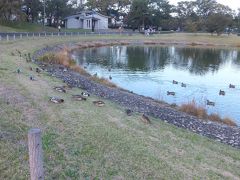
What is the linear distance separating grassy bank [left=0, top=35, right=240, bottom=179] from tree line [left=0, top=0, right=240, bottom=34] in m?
66.7

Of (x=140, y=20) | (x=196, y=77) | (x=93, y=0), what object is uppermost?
(x=93, y=0)

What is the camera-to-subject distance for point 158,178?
342 inches

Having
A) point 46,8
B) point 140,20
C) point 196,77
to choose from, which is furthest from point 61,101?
point 140,20

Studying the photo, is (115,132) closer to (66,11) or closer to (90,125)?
(90,125)

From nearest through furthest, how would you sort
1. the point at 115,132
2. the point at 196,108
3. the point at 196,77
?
the point at 115,132 → the point at 196,108 → the point at 196,77

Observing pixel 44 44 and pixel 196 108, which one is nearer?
pixel 196 108

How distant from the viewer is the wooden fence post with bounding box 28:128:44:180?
538 cm

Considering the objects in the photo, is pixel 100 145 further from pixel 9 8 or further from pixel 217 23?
pixel 217 23

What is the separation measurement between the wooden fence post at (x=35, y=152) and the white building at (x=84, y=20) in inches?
3517

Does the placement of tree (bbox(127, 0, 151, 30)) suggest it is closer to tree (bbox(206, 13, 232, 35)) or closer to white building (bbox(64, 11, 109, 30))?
white building (bbox(64, 11, 109, 30))

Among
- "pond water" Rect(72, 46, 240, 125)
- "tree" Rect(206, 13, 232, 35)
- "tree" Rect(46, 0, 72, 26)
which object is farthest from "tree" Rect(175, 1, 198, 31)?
"pond water" Rect(72, 46, 240, 125)

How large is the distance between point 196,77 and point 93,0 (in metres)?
79.2

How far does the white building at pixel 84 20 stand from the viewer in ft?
306

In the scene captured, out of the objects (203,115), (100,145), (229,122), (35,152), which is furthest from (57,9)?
(35,152)
